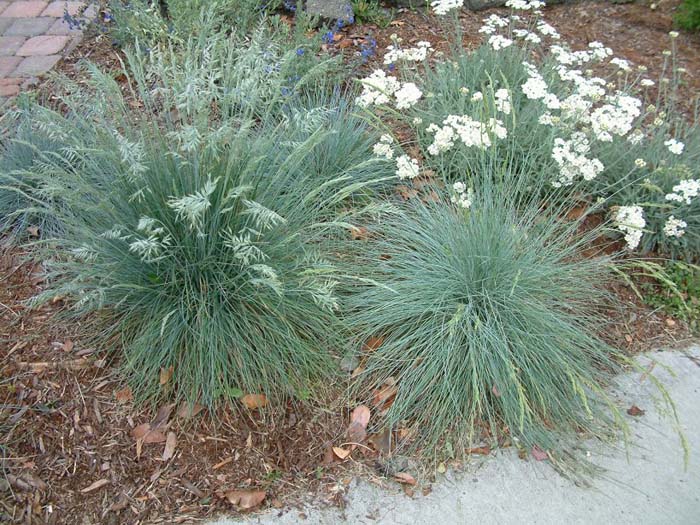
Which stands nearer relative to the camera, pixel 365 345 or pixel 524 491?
pixel 524 491

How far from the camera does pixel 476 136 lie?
111 inches

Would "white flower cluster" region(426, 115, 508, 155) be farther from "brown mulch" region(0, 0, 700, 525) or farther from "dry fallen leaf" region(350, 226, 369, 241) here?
"brown mulch" region(0, 0, 700, 525)

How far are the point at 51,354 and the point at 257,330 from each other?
0.91m

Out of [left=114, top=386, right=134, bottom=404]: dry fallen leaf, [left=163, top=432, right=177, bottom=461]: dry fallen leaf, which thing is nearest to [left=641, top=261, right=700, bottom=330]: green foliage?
[left=163, top=432, right=177, bottom=461]: dry fallen leaf

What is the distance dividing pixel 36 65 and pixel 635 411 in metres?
4.51

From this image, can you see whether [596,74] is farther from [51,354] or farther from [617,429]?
[51,354]

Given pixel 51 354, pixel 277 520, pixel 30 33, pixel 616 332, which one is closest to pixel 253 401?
pixel 277 520

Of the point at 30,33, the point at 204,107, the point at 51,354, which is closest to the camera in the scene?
the point at 204,107

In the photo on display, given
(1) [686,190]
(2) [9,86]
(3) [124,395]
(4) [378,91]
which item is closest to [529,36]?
(4) [378,91]

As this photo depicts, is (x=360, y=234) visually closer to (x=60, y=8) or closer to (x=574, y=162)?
(x=574, y=162)

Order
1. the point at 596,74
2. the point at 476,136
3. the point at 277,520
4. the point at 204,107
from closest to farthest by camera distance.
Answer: the point at 277,520 < the point at 204,107 < the point at 476,136 < the point at 596,74

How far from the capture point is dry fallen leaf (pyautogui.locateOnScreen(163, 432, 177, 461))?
236 cm

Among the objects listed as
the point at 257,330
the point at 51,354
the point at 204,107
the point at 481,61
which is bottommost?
the point at 51,354

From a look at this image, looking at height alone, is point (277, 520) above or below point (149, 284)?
below
